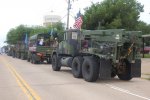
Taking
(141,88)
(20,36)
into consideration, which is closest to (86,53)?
(141,88)

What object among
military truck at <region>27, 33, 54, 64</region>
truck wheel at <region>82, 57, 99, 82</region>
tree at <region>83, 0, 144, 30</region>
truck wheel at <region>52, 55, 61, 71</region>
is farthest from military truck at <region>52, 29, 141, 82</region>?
tree at <region>83, 0, 144, 30</region>

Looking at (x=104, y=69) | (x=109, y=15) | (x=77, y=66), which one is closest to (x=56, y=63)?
(x=77, y=66)

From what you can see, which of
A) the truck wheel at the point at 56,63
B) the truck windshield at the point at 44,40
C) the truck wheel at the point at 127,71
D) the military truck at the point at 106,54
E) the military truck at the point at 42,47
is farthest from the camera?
the truck windshield at the point at 44,40

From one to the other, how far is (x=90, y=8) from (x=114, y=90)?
1177 inches

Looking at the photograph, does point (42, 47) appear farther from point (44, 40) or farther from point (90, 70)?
point (90, 70)

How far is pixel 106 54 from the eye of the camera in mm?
18234

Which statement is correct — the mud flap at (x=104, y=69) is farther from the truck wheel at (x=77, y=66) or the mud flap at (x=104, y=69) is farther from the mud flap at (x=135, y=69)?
the truck wheel at (x=77, y=66)

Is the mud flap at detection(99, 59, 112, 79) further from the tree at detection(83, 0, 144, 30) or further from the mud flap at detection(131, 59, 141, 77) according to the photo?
the tree at detection(83, 0, 144, 30)

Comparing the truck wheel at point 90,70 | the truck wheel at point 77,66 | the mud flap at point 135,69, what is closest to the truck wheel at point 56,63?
the truck wheel at point 77,66

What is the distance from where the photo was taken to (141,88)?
632 inches

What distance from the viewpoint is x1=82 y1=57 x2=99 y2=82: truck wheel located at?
18422 millimetres

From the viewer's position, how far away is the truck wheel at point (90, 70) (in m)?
18.4

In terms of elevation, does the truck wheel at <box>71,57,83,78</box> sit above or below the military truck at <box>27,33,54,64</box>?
below

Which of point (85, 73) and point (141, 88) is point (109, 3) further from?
point (141, 88)
